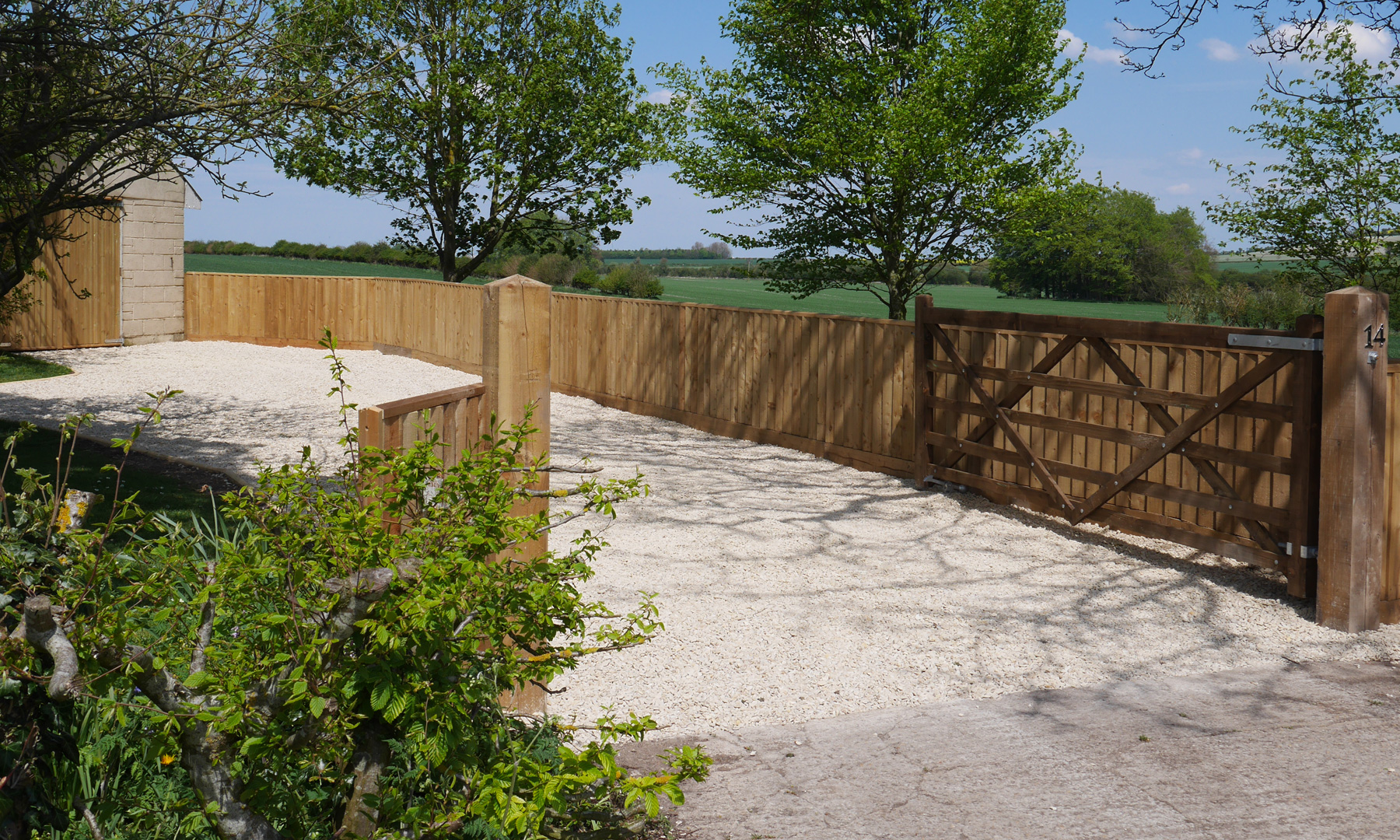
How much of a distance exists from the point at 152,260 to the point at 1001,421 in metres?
19.2

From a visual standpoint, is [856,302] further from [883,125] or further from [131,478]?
[131,478]

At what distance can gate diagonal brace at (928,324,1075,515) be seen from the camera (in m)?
8.52

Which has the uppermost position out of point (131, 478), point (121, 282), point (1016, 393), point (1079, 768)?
point (121, 282)

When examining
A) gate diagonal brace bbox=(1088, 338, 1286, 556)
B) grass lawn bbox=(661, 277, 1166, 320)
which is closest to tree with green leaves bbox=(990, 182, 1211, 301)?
→ grass lawn bbox=(661, 277, 1166, 320)

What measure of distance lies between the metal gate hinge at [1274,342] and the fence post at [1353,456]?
0.19 metres

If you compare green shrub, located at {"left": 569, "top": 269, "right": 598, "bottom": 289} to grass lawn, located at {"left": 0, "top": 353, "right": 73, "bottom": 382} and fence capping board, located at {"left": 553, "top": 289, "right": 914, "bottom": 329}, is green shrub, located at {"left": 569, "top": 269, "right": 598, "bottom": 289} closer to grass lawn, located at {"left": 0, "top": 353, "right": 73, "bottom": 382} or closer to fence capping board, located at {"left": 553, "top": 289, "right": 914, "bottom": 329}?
grass lawn, located at {"left": 0, "top": 353, "right": 73, "bottom": 382}

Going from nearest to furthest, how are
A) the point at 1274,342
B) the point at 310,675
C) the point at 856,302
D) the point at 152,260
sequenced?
the point at 310,675, the point at 1274,342, the point at 152,260, the point at 856,302

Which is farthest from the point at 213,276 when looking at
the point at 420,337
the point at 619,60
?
the point at 619,60

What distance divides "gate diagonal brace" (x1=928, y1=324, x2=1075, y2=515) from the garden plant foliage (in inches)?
234

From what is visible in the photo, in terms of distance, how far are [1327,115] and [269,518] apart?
2464cm

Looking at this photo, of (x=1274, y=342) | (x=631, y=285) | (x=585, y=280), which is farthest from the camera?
(x=585, y=280)

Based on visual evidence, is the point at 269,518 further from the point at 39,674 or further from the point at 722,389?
the point at 722,389

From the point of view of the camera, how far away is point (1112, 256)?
49.5m

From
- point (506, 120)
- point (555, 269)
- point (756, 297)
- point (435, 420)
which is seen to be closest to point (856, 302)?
point (756, 297)
